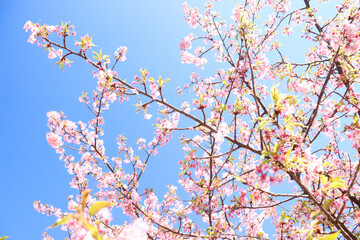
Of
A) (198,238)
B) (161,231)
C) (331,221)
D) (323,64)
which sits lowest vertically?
(331,221)

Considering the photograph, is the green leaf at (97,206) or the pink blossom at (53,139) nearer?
the green leaf at (97,206)

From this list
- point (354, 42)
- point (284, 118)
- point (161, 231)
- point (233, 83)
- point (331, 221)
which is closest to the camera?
point (331, 221)

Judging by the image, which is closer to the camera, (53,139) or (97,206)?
(97,206)

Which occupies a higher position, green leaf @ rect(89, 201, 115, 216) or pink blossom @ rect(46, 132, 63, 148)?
pink blossom @ rect(46, 132, 63, 148)

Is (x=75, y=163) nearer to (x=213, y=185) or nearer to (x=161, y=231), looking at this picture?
(x=161, y=231)

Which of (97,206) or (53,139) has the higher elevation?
(53,139)

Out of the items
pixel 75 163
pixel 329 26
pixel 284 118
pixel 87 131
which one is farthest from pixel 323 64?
pixel 75 163

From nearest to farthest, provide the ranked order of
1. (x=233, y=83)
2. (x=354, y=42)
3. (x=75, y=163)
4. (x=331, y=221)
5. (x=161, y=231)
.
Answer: (x=331, y=221) → (x=354, y=42) → (x=233, y=83) → (x=161, y=231) → (x=75, y=163)

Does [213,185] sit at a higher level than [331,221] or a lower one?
higher

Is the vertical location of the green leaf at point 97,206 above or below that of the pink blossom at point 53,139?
below

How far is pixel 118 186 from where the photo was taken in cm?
523

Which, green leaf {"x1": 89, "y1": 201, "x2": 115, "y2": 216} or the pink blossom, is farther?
the pink blossom

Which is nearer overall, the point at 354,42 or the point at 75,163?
the point at 354,42

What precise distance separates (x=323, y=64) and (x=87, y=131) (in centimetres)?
581
